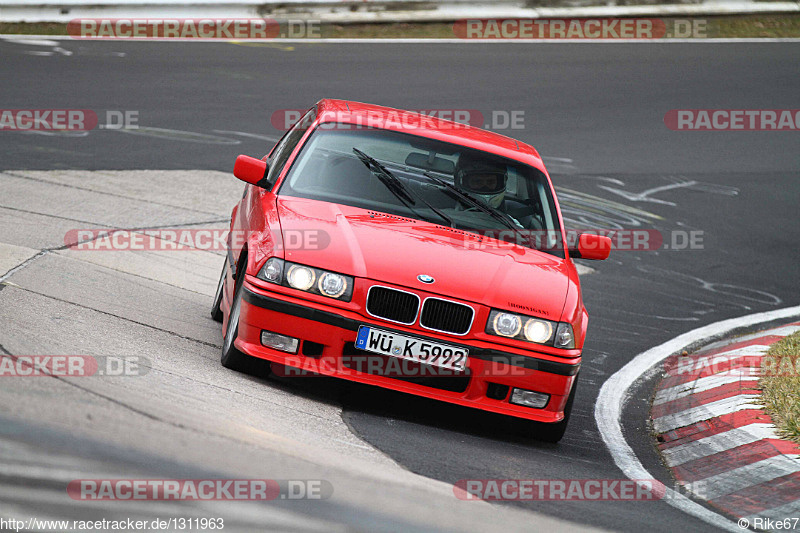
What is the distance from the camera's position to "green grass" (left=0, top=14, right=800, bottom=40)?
1752cm

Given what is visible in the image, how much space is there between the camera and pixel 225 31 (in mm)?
18672

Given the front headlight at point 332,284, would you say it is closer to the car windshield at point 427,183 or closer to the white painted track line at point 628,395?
the car windshield at point 427,183

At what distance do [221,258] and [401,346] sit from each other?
425cm

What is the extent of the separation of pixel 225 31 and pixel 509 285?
14478mm

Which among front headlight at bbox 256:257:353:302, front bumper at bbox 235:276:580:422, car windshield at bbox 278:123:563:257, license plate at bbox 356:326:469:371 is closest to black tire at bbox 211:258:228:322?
car windshield at bbox 278:123:563:257

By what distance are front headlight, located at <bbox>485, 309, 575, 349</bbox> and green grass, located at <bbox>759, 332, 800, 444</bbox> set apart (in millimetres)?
1473

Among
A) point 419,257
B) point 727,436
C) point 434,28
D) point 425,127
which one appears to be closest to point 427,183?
point 425,127

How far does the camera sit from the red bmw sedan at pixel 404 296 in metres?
5.18

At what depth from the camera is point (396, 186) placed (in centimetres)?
621

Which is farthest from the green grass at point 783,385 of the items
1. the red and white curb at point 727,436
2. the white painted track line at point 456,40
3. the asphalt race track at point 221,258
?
the white painted track line at point 456,40

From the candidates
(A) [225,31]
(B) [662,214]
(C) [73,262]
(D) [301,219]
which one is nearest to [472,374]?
(D) [301,219]

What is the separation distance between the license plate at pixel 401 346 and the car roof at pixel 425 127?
1914 millimetres

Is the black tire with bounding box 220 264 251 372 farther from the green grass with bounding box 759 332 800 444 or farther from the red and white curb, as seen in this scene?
the green grass with bounding box 759 332 800 444

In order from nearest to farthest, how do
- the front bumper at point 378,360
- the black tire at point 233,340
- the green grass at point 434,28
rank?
the front bumper at point 378,360
the black tire at point 233,340
the green grass at point 434,28
